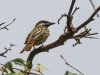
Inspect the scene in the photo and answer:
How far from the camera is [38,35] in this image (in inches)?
355

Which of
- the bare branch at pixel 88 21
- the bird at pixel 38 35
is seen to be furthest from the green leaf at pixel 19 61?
the bird at pixel 38 35

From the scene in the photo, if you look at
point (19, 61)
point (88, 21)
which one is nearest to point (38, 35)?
point (88, 21)

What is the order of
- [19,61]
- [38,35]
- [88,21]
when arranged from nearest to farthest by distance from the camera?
[19,61], [88,21], [38,35]

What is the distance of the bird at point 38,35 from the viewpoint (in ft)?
23.9

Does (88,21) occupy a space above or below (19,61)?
above

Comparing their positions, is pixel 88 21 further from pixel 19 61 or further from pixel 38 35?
pixel 38 35

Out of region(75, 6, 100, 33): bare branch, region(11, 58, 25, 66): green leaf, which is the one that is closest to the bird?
region(75, 6, 100, 33): bare branch

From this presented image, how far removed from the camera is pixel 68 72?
2115mm

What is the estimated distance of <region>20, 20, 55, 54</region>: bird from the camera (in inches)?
287

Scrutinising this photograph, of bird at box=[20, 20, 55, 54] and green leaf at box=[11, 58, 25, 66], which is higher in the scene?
bird at box=[20, 20, 55, 54]

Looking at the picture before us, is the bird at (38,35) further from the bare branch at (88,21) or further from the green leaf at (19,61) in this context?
the green leaf at (19,61)

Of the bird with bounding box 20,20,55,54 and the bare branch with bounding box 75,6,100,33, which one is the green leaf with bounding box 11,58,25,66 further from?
the bird with bounding box 20,20,55,54

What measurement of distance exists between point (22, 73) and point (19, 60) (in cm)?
14

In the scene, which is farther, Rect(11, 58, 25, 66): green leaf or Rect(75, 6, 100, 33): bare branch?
Rect(75, 6, 100, 33): bare branch
